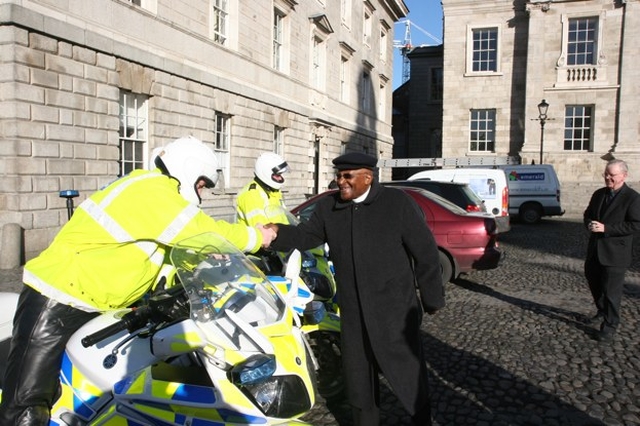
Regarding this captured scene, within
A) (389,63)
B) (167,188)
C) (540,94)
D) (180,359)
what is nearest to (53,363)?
(180,359)

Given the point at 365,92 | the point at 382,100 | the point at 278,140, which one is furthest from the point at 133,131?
the point at 382,100

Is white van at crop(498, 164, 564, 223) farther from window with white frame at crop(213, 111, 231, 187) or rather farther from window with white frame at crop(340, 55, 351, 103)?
window with white frame at crop(213, 111, 231, 187)

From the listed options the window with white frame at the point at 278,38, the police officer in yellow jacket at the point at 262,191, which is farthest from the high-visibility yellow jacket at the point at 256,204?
the window with white frame at the point at 278,38

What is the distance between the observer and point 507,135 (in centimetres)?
2898

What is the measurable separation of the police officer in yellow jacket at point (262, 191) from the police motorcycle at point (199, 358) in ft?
7.99

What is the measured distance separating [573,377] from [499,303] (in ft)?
8.39

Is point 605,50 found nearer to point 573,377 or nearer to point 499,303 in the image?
point 499,303

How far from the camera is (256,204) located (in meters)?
4.80

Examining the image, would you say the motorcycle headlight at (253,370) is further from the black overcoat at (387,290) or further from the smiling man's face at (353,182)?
the smiling man's face at (353,182)

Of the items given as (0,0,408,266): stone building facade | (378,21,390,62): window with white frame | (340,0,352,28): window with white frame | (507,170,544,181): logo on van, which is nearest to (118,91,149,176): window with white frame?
(0,0,408,266): stone building facade

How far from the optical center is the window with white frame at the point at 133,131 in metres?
11.7

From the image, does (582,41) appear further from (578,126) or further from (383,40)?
(383,40)

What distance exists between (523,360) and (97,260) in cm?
393

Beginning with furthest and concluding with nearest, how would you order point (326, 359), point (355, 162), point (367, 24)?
1. point (367, 24)
2. point (326, 359)
3. point (355, 162)
